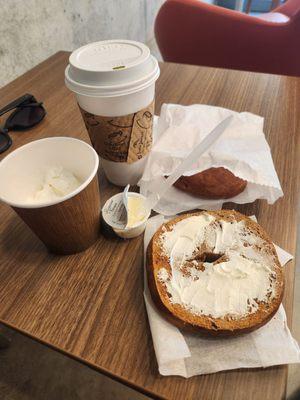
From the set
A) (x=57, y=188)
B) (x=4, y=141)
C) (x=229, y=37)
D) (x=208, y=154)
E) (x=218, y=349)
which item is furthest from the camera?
(x=229, y=37)

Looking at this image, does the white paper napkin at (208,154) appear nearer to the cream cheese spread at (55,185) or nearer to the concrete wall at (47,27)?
the cream cheese spread at (55,185)

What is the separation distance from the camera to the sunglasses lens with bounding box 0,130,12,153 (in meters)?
0.75

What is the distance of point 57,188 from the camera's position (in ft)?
1.58

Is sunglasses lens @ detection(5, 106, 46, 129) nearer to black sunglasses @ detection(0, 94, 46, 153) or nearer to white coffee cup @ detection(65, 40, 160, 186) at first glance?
black sunglasses @ detection(0, 94, 46, 153)

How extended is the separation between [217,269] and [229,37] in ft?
4.10

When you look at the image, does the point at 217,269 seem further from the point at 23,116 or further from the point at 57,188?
the point at 23,116

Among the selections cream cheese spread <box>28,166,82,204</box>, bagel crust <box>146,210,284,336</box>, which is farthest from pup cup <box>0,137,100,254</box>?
bagel crust <box>146,210,284,336</box>

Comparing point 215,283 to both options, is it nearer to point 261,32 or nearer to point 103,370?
point 103,370

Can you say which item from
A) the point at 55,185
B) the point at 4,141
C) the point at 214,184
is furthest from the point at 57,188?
the point at 4,141

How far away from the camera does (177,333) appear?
0.38m

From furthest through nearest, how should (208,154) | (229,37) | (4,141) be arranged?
(229,37) < (4,141) < (208,154)

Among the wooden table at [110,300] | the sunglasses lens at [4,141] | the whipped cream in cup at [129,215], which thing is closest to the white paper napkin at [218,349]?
the wooden table at [110,300]

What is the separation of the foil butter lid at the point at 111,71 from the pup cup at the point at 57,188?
0.30 feet

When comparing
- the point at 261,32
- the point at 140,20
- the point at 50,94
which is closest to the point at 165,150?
the point at 50,94
